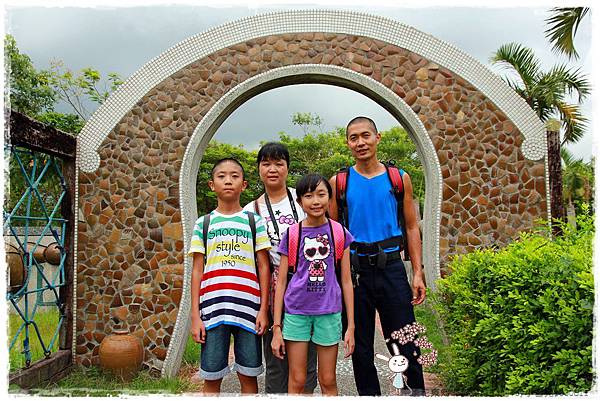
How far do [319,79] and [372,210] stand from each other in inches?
88.4

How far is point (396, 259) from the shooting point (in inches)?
A: 124

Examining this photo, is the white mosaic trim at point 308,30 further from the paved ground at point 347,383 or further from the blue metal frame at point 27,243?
the paved ground at point 347,383

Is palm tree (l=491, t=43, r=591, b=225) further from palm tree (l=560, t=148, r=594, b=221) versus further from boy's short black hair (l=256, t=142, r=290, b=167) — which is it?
boy's short black hair (l=256, t=142, r=290, b=167)

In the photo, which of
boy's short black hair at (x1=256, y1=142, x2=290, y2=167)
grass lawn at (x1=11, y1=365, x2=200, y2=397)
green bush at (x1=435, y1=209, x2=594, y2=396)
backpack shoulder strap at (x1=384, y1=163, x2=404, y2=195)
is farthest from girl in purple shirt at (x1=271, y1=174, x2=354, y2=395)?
grass lawn at (x1=11, y1=365, x2=200, y2=397)

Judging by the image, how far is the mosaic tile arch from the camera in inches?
193

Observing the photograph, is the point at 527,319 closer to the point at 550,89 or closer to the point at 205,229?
the point at 205,229

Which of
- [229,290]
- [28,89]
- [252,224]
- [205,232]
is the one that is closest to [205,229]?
[205,232]

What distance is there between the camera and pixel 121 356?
470 centimetres

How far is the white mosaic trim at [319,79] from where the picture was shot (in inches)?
193

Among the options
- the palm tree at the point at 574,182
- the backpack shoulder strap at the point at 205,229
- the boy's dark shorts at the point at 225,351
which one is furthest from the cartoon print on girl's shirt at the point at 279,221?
the palm tree at the point at 574,182

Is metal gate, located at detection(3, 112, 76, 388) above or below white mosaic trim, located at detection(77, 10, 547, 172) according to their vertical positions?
below

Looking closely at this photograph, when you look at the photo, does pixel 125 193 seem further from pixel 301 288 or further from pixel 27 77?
pixel 27 77

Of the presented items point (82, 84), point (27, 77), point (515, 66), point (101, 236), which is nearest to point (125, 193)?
point (101, 236)

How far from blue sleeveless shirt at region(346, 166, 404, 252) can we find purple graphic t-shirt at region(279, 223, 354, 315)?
0.34 meters
